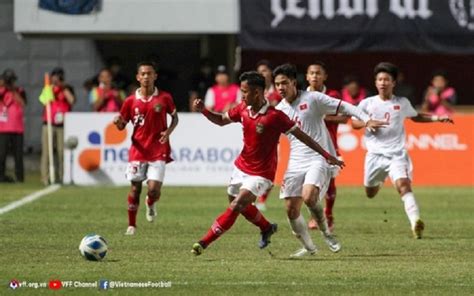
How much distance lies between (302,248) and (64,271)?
3.34 meters

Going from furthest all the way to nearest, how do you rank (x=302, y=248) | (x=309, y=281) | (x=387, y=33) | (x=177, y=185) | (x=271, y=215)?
1. (x=387, y=33)
2. (x=177, y=185)
3. (x=271, y=215)
4. (x=302, y=248)
5. (x=309, y=281)

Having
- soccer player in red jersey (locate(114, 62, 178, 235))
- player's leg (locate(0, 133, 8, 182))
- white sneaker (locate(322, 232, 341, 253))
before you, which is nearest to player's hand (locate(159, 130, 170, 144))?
soccer player in red jersey (locate(114, 62, 178, 235))

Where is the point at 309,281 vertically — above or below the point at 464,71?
below

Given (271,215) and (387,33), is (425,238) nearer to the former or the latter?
(271,215)

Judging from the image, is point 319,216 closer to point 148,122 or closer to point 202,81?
point 148,122

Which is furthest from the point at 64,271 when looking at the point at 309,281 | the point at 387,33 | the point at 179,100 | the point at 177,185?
the point at 179,100

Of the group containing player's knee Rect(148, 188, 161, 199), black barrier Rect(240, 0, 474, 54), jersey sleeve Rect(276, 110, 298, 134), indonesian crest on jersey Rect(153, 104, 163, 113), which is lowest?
player's knee Rect(148, 188, 161, 199)

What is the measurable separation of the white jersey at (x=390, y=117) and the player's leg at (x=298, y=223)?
A: 132 inches

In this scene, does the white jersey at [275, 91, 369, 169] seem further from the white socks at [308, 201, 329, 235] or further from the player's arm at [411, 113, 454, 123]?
the player's arm at [411, 113, 454, 123]

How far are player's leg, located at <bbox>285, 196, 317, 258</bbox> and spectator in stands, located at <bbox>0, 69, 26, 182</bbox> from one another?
14.5 meters

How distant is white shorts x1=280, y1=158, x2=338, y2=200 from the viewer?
16297mm

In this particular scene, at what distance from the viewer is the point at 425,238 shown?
18.7 meters

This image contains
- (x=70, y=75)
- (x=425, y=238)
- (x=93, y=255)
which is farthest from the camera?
(x=70, y=75)

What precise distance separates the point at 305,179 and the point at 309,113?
0.71 meters
